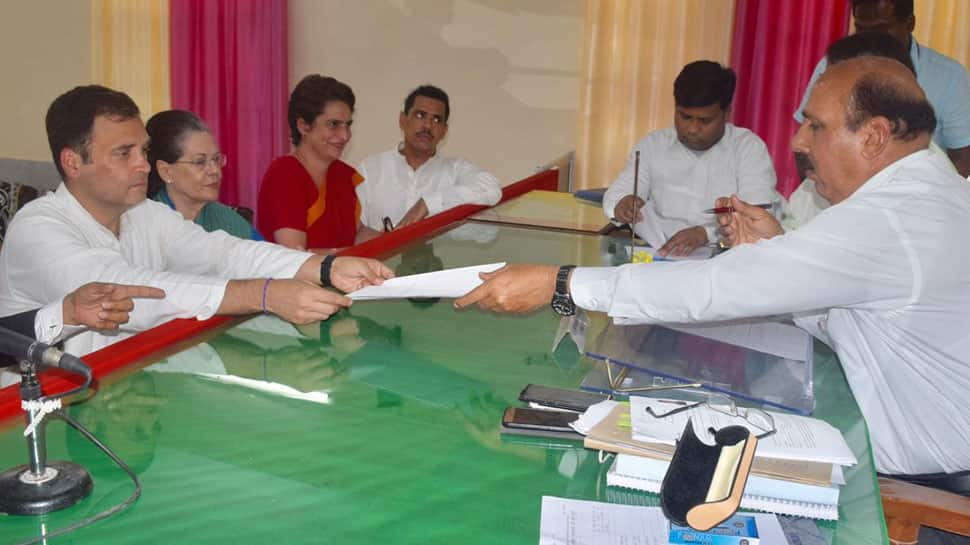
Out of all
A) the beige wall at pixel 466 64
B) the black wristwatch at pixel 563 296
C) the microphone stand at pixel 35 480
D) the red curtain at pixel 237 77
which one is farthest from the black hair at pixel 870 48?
the red curtain at pixel 237 77

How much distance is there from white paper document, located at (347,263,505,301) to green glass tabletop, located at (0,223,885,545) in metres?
0.11

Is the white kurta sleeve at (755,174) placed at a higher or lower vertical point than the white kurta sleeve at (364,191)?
higher

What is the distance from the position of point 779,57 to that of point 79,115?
3.91 m

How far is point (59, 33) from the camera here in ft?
20.7

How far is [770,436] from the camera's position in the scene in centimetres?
139

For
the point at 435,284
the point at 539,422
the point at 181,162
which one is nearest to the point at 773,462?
the point at 539,422

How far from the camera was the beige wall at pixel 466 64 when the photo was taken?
5.64 meters

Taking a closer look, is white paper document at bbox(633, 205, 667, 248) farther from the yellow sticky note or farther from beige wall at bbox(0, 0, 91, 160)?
beige wall at bbox(0, 0, 91, 160)

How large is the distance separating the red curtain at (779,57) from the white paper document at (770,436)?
3853 millimetres

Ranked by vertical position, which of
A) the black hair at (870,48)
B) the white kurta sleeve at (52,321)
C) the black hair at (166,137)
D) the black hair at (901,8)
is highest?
the black hair at (901,8)

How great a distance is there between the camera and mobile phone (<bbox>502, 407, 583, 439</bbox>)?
4.83ft

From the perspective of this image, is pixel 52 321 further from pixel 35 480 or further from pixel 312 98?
pixel 312 98

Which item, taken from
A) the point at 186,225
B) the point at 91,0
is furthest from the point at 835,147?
the point at 91,0

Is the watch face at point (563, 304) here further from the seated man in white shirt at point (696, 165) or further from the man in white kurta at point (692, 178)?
the man in white kurta at point (692, 178)
